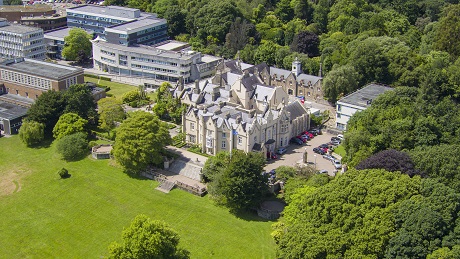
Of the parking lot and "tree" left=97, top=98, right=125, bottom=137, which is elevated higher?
"tree" left=97, top=98, right=125, bottom=137

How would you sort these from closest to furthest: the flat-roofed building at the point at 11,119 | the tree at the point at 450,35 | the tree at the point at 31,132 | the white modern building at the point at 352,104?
the tree at the point at 31,132 → the white modern building at the point at 352,104 → the flat-roofed building at the point at 11,119 → the tree at the point at 450,35

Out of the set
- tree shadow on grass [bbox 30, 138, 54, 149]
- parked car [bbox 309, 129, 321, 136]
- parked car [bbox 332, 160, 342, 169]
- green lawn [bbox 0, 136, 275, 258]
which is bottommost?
green lawn [bbox 0, 136, 275, 258]

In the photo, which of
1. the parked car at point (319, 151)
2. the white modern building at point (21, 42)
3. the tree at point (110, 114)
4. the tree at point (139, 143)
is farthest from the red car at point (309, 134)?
the white modern building at point (21, 42)

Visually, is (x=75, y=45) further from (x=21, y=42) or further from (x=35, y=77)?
(x=35, y=77)

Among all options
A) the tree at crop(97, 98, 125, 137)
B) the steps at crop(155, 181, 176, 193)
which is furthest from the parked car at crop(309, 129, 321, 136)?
the tree at crop(97, 98, 125, 137)

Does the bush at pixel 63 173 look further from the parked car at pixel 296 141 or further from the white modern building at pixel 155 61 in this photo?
the white modern building at pixel 155 61

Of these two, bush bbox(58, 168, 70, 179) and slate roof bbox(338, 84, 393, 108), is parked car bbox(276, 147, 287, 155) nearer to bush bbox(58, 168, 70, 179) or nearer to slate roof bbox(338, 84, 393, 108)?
slate roof bbox(338, 84, 393, 108)
